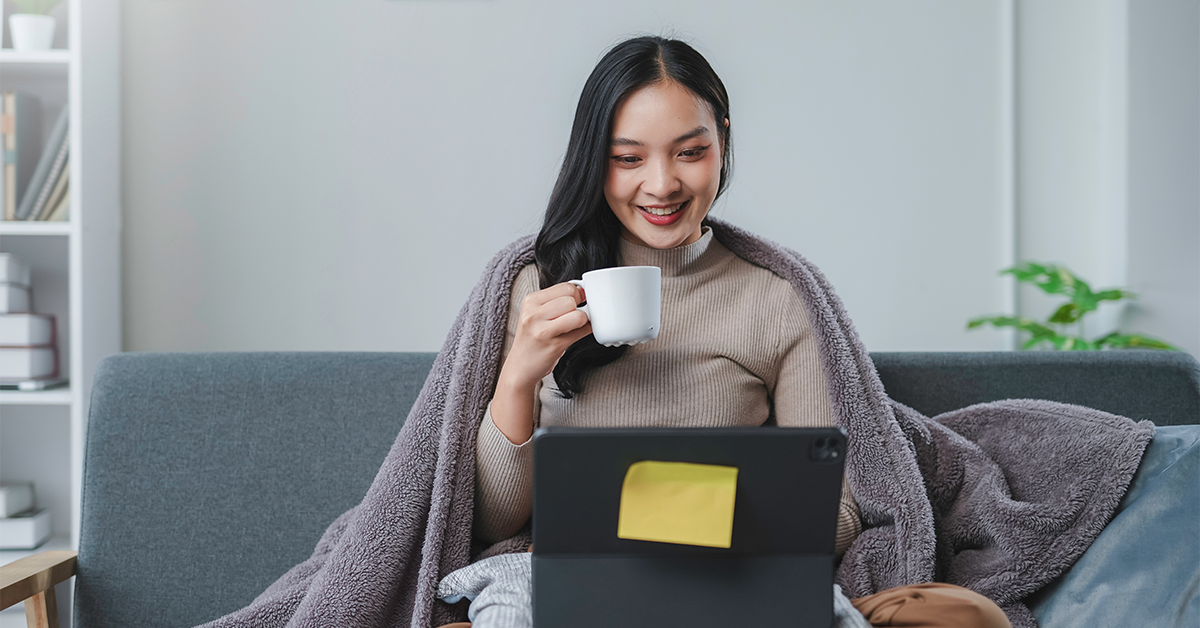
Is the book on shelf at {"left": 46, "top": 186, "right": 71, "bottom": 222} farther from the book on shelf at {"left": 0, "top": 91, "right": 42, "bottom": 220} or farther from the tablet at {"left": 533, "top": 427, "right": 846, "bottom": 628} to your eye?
the tablet at {"left": 533, "top": 427, "right": 846, "bottom": 628}

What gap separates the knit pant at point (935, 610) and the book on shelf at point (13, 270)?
1862mm

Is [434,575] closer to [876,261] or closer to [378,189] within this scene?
[378,189]

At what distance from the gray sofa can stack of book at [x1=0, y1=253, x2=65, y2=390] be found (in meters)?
0.60

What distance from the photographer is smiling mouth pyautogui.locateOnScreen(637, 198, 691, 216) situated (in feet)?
3.48

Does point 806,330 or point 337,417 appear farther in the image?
point 337,417

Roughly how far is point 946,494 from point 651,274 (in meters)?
0.61

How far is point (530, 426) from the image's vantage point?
983 mm

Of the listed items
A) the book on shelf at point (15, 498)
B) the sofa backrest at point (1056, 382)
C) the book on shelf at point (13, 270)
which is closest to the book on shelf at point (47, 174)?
the book on shelf at point (13, 270)

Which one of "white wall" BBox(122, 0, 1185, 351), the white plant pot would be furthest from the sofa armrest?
the white plant pot

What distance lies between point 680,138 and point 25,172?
165cm

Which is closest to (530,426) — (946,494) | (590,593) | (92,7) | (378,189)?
(590,593)

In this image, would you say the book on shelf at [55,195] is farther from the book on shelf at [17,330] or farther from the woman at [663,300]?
the woman at [663,300]

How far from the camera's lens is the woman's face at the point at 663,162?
1023 millimetres

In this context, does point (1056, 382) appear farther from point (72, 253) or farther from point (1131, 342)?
point (72, 253)
